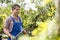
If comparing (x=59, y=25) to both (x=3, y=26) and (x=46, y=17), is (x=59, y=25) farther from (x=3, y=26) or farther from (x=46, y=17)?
(x=3, y=26)

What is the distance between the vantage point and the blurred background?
3.12 m

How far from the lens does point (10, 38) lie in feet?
10.2

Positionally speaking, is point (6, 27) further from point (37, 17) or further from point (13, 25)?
point (37, 17)

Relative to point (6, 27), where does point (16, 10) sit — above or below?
above

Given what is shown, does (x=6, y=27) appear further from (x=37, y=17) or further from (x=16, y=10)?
(x=37, y=17)

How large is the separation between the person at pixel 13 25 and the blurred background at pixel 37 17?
0.12ft

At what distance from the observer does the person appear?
10.2 feet

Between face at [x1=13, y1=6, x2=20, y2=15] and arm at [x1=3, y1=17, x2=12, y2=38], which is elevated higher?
face at [x1=13, y1=6, x2=20, y2=15]

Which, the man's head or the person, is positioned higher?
the man's head

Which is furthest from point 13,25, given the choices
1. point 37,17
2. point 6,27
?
point 37,17

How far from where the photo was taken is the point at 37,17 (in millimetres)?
3143

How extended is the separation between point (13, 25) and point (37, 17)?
0.24 metres

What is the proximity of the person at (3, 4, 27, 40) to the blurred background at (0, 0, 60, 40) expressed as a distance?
0.12 ft

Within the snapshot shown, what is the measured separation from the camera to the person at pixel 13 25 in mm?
3102
